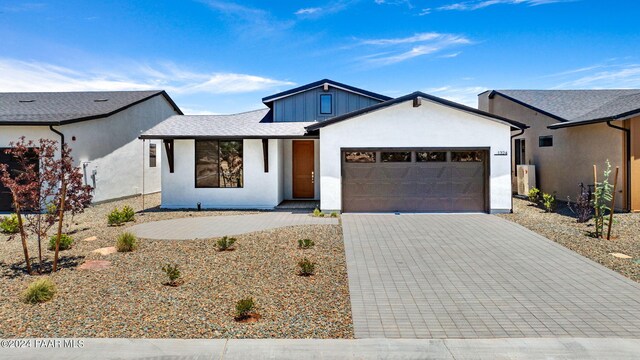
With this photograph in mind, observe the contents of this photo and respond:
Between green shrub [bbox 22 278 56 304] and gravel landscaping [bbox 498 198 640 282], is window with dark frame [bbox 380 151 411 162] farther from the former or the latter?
green shrub [bbox 22 278 56 304]

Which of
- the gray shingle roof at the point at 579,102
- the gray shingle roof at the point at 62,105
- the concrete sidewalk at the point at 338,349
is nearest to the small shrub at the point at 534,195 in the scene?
the gray shingle roof at the point at 579,102

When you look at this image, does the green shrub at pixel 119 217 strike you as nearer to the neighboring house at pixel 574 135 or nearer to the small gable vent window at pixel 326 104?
the small gable vent window at pixel 326 104

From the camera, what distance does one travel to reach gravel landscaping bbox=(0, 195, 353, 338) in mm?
4902

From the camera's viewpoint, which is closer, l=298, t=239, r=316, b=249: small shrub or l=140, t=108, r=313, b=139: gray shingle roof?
l=298, t=239, r=316, b=249: small shrub

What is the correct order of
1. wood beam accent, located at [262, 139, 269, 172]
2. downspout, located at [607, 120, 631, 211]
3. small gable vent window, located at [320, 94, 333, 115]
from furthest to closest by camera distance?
small gable vent window, located at [320, 94, 333, 115] → wood beam accent, located at [262, 139, 269, 172] → downspout, located at [607, 120, 631, 211]

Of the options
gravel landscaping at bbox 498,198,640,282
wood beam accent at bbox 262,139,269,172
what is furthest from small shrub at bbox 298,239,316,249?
wood beam accent at bbox 262,139,269,172

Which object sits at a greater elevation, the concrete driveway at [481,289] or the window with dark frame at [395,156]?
the window with dark frame at [395,156]

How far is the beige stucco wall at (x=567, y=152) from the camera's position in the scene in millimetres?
14062

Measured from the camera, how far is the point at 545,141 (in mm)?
18391

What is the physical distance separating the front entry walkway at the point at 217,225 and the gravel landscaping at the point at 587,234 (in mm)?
6184

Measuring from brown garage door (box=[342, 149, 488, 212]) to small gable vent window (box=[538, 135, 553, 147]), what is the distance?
20.3 ft

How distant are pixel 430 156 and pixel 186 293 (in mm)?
10397

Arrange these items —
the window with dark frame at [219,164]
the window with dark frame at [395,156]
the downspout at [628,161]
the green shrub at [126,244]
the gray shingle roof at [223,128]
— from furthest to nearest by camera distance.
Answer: the window with dark frame at [219,164] < the gray shingle roof at [223,128] < the window with dark frame at [395,156] < the downspout at [628,161] < the green shrub at [126,244]

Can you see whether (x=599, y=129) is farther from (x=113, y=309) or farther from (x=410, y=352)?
(x=113, y=309)
